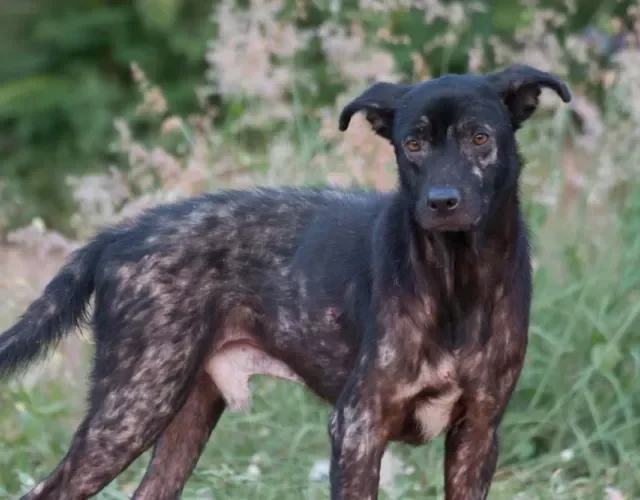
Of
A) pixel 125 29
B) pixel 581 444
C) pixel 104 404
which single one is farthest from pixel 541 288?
pixel 125 29

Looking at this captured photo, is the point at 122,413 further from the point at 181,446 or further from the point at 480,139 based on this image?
the point at 480,139

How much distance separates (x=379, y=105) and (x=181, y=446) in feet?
5.10

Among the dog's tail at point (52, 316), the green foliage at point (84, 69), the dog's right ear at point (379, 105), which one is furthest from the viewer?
the green foliage at point (84, 69)

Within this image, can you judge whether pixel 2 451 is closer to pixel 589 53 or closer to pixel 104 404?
pixel 104 404

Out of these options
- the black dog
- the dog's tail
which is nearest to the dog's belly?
the black dog

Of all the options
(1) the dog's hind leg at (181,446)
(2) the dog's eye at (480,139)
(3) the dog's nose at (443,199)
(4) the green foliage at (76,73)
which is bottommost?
(4) the green foliage at (76,73)

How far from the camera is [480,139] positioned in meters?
4.60

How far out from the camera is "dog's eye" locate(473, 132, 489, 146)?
4.60 m

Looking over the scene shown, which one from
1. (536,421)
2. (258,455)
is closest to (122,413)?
(258,455)

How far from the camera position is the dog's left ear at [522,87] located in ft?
15.5

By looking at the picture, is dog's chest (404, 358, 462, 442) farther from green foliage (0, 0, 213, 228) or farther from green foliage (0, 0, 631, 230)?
green foliage (0, 0, 213, 228)

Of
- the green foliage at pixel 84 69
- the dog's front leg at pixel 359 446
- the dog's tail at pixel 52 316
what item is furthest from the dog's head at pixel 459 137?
the green foliage at pixel 84 69

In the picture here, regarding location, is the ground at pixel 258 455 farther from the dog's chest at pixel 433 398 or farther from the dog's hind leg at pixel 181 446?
the dog's chest at pixel 433 398

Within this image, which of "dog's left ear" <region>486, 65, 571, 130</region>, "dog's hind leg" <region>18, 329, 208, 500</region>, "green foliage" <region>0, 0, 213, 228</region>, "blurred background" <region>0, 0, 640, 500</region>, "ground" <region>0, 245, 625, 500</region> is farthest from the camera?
"green foliage" <region>0, 0, 213, 228</region>
